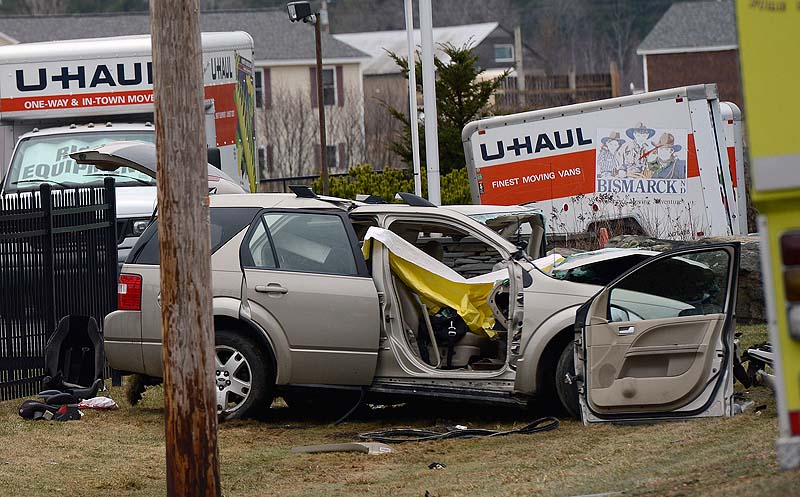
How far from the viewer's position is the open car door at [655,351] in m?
8.90

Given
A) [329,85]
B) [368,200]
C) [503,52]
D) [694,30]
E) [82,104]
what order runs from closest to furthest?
[368,200], [82,104], [329,85], [694,30], [503,52]

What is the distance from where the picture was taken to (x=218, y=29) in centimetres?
5628

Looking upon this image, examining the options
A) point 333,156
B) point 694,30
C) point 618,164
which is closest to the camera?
point 618,164

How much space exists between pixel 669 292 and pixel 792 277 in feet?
15.5

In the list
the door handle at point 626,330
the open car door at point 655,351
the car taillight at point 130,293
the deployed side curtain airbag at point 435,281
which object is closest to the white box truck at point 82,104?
the car taillight at point 130,293

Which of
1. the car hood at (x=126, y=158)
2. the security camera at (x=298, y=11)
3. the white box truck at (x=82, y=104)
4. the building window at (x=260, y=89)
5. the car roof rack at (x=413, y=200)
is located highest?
the building window at (x=260, y=89)

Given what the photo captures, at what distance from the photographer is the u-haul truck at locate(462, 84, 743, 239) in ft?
57.2

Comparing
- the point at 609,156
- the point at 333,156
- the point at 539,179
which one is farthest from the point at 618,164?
the point at 333,156

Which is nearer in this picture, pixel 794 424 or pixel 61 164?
pixel 794 424

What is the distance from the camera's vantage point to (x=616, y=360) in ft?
29.8

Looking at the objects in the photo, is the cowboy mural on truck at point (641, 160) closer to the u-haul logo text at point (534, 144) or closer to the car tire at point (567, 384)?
the u-haul logo text at point (534, 144)

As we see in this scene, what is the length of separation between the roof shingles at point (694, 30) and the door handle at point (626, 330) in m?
54.1

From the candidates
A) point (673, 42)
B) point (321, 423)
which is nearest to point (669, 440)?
point (321, 423)

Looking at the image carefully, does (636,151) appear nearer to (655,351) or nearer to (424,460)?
(655,351)
